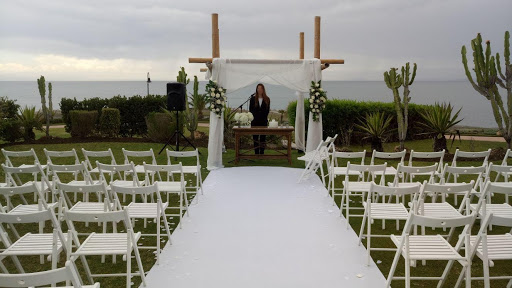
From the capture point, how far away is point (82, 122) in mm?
13617

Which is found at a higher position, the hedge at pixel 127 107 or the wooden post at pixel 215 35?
the wooden post at pixel 215 35

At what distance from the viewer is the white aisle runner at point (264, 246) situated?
4.11 metres

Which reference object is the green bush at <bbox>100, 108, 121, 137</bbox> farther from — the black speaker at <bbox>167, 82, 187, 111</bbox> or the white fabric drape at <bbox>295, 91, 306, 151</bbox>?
the white fabric drape at <bbox>295, 91, 306, 151</bbox>

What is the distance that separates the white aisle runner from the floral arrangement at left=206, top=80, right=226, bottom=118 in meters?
2.42

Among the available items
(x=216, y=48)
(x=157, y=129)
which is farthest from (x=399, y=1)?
(x=157, y=129)

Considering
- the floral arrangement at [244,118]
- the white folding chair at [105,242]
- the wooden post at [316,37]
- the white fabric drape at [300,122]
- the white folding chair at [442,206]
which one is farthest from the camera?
the white fabric drape at [300,122]

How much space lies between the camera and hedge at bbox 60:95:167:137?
559 inches

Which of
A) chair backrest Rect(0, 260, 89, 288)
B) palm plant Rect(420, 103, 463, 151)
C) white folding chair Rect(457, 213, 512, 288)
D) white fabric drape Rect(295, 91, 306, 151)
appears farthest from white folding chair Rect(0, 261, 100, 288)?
palm plant Rect(420, 103, 463, 151)

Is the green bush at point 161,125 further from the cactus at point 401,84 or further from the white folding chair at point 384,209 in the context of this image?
the white folding chair at point 384,209

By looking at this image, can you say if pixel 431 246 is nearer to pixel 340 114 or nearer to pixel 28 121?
pixel 340 114

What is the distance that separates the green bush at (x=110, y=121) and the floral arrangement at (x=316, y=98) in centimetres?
641

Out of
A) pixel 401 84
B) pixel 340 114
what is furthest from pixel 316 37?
pixel 340 114

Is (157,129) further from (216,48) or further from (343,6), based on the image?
(343,6)

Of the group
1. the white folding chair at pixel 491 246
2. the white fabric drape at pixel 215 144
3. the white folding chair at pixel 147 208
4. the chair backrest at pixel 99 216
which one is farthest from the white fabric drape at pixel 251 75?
the white folding chair at pixel 491 246
